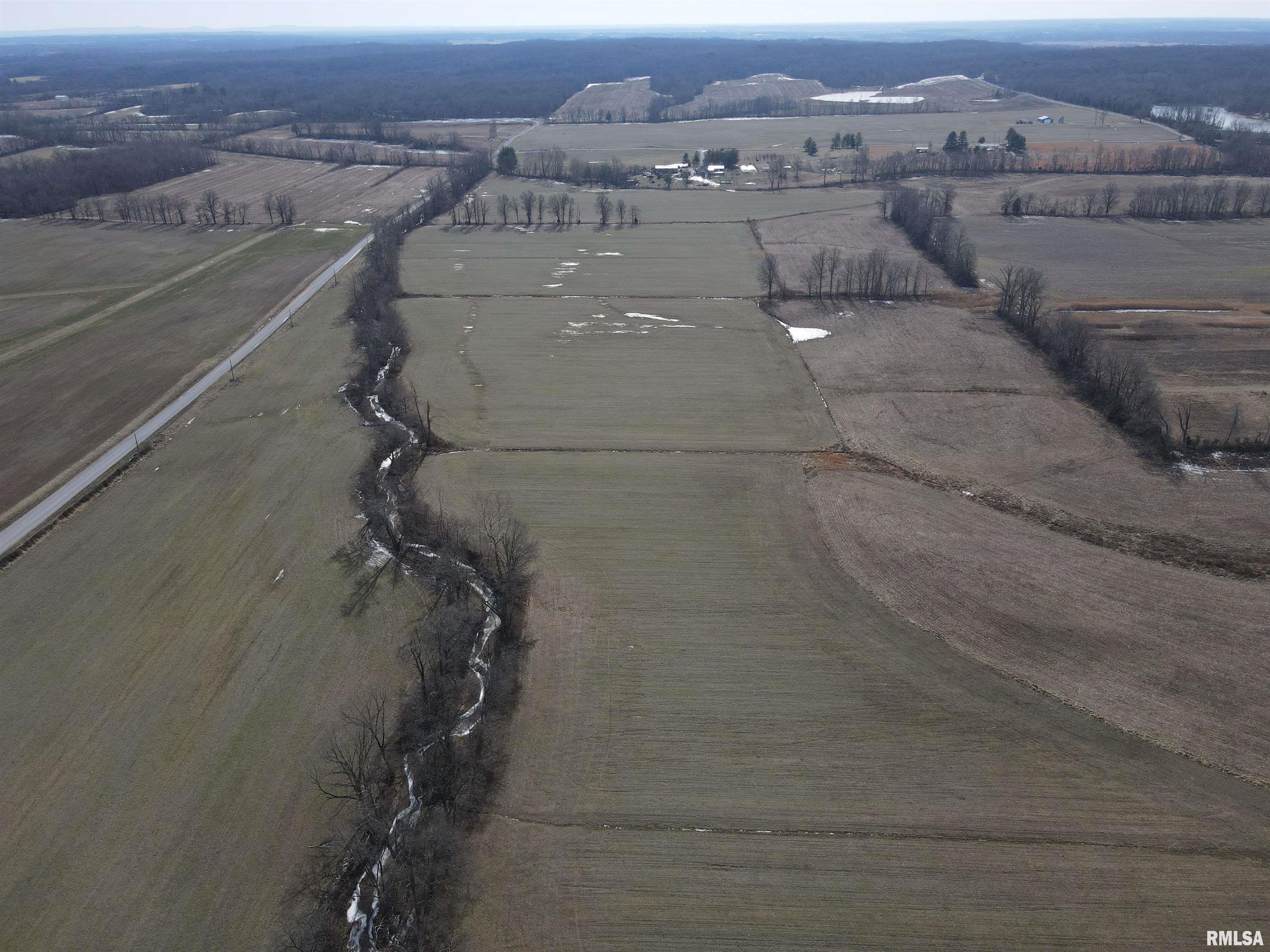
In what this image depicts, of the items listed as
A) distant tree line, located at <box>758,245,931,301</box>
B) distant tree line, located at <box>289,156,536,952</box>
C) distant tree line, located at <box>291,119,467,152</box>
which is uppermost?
distant tree line, located at <box>291,119,467,152</box>

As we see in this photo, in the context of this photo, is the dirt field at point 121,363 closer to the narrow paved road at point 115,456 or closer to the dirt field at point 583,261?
the narrow paved road at point 115,456

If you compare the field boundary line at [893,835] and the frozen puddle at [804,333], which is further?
the frozen puddle at [804,333]

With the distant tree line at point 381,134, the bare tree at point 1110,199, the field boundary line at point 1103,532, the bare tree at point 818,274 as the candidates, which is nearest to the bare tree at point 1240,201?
the bare tree at point 1110,199

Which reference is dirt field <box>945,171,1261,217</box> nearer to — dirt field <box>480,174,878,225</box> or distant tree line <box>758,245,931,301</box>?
dirt field <box>480,174,878,225</box>

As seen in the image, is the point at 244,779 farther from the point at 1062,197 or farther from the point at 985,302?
the point at 1062,197

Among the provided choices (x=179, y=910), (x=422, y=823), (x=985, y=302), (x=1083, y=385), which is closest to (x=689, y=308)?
(x=985, y=302)

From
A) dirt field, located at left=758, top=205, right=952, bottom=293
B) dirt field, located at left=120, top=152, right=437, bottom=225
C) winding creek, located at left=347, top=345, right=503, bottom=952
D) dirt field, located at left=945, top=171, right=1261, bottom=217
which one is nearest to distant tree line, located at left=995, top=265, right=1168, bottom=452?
dirt field, located at left=758, top=205, right=952, bottom=293
